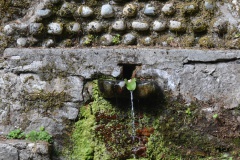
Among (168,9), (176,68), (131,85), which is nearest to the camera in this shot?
(131,85)

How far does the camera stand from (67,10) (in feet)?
11.1

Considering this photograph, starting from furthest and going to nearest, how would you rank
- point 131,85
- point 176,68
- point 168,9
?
point 168,9 → point 176,68 → point 131,85

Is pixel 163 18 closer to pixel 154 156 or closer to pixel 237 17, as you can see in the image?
pixel 237 17

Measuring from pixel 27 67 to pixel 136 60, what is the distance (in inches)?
33.4

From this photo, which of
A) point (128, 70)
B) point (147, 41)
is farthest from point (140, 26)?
point (128, 70)

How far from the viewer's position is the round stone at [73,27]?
3371 mm

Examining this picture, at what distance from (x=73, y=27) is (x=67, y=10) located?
0.14 meters

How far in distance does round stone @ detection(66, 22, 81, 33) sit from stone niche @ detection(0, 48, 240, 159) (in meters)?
0.19

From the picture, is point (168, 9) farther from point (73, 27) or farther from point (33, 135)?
point (33, 135)

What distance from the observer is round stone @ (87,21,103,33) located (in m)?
3.35

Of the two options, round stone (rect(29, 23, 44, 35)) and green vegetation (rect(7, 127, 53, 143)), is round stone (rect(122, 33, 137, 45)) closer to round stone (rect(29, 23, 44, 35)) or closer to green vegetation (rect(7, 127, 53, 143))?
round stone (rect(29, 23, 44, 35))

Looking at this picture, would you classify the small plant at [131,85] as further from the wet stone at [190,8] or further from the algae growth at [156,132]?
the wet stone at [190,8]

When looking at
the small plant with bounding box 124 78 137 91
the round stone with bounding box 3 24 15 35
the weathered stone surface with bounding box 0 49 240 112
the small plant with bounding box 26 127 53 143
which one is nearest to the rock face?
the small plant with bounding box 26 127 53 143

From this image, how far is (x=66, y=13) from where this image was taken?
3.37 m
